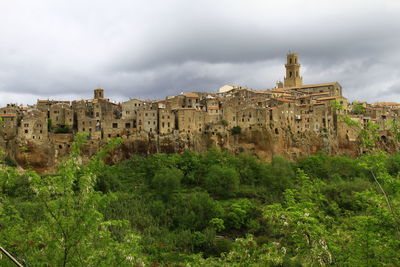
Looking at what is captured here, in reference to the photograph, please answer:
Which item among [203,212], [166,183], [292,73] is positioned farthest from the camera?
[292,73]

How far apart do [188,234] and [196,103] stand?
2776 centimetres

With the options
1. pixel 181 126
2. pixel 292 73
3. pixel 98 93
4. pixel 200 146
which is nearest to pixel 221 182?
pixel 200 146

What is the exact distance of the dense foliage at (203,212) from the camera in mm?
14578

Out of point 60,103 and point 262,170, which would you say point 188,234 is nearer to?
point 262,170

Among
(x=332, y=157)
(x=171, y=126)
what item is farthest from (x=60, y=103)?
(x=332, y=157)

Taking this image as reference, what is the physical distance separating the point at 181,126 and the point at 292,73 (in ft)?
145

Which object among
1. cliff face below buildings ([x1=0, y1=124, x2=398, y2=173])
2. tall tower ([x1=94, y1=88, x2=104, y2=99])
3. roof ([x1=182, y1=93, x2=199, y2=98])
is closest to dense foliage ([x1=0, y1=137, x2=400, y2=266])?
cliff face below buildings ([x1=0, y1=124, x2=398, y2=173])

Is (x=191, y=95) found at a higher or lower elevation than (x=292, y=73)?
lower

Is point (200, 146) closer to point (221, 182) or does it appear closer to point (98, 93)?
point (221, 182)

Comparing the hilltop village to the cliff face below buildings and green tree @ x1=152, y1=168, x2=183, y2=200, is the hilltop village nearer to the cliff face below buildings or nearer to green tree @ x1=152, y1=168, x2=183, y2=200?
the cliff face below buildings

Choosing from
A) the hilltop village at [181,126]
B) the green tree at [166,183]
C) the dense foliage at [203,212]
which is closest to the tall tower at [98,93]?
the hilltop village at [181,126]

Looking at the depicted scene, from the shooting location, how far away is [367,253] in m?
16.4

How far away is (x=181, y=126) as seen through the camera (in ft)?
207

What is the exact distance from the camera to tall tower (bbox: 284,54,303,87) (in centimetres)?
9919
